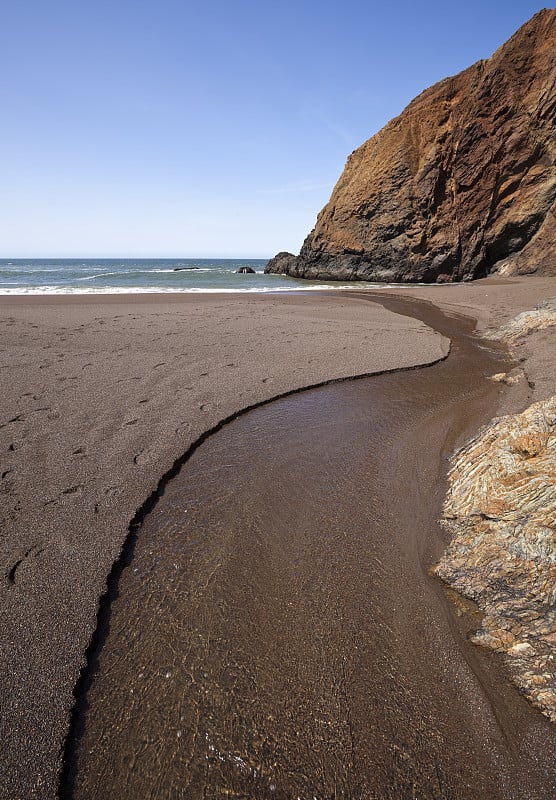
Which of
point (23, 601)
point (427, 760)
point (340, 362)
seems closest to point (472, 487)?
point (427, 760)

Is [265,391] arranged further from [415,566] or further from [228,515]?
[415,566]

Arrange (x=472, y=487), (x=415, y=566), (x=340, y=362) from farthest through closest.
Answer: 1. (x=340, y=362)
2. (x=472, y=487)
3. (x=415, y=566)

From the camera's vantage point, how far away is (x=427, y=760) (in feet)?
5.52

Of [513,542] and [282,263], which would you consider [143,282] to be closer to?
[282,263]

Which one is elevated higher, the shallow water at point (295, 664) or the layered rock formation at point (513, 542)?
the layered rock formation at point (513, 542)

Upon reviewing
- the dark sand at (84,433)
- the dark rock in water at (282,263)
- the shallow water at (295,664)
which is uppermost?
the dark rock in water at (282,263)

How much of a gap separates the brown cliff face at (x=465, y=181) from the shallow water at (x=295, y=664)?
91.2ft

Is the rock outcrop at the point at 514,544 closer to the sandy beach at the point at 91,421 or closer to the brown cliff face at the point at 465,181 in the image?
the sandy beach at the point at 91,421

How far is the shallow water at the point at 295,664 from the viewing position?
1638 millimetres

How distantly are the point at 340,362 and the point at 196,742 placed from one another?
638 centimetres

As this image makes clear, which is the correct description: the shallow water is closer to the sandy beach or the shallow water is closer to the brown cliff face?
the sandy beach

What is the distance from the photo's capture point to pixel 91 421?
4.54 m

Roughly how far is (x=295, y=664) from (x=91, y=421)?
3457mm

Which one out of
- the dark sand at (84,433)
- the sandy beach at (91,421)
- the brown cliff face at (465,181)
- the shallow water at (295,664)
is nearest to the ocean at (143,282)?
the brown cliff face at (465,181)
